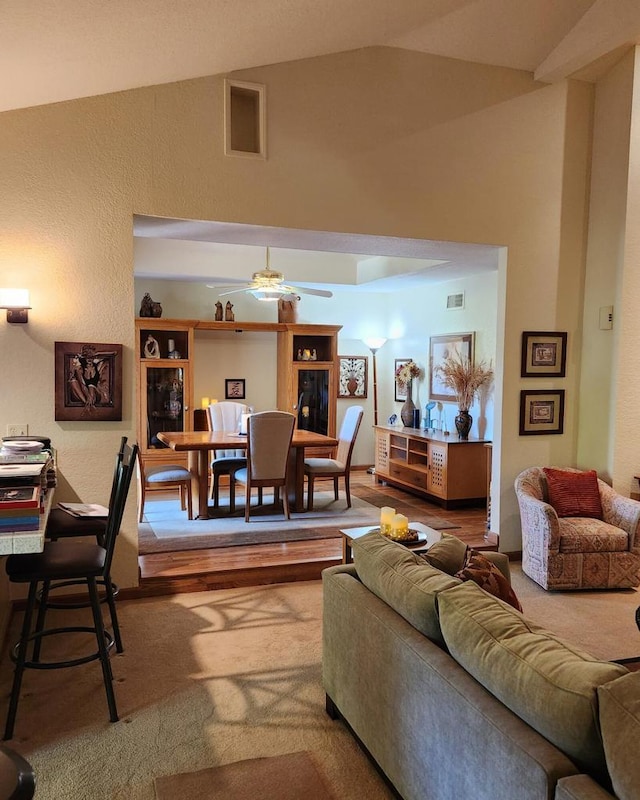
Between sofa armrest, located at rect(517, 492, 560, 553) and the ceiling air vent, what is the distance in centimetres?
310

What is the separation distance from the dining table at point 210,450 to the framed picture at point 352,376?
2147 mm

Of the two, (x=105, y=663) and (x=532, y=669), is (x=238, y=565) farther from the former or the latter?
(x=532, y=669)

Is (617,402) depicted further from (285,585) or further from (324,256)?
(324,256)

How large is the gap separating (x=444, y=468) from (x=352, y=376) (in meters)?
2.53

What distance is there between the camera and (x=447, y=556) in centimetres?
246

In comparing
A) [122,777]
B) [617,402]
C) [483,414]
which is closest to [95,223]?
[122,777]

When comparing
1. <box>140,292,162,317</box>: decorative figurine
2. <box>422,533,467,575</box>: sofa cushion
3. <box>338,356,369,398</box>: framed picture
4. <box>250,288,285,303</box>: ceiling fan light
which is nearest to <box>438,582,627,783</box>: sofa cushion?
<box>422,533,467,575</box>: sofa cushion

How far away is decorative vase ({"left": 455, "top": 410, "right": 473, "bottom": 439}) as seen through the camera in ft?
21.1

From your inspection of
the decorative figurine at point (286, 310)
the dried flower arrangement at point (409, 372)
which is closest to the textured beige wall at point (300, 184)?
Result: the dried flower arrangement at point (409, 372)

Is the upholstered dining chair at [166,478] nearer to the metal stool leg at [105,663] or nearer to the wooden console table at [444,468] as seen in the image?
the wooden console table at [444,468]

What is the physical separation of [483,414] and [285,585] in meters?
3.23

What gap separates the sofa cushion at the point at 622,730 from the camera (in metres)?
1.22

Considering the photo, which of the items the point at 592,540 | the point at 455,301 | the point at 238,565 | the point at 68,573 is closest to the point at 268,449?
the point at 238,565

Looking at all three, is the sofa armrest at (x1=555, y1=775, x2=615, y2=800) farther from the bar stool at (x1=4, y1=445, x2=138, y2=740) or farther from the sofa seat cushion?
the sofa seat cushion
